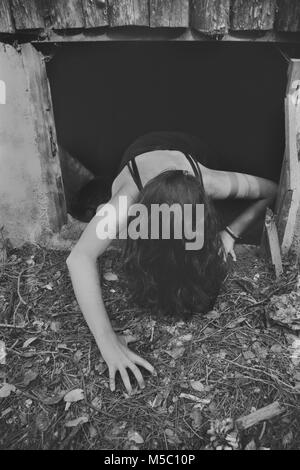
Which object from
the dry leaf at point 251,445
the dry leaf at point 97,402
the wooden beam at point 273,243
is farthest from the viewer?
the wooden beam at point 273,243

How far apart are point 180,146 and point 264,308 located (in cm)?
140

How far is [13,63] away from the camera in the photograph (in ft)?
10.2

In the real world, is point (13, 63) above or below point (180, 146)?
above

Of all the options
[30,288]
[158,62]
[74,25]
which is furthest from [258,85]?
[30,288]

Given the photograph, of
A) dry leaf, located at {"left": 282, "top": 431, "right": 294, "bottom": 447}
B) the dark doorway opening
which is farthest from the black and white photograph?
the dark doorway opening

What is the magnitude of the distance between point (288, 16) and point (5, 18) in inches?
78.4

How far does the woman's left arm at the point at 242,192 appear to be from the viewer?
3145 mm

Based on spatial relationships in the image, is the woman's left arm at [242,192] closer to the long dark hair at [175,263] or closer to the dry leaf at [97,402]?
the long dark hair at [175,263]

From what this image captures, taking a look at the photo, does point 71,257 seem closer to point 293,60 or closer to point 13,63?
point 13,63

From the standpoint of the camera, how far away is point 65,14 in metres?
2.87

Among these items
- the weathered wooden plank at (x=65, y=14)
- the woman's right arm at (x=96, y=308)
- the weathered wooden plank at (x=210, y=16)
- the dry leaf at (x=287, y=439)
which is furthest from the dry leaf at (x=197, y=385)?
the weathered wooden plank at (x=65, y=14)

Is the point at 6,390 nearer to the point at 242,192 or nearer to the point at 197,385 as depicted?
the point at 197,385

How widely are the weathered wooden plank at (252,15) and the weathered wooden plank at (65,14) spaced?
1.07m
